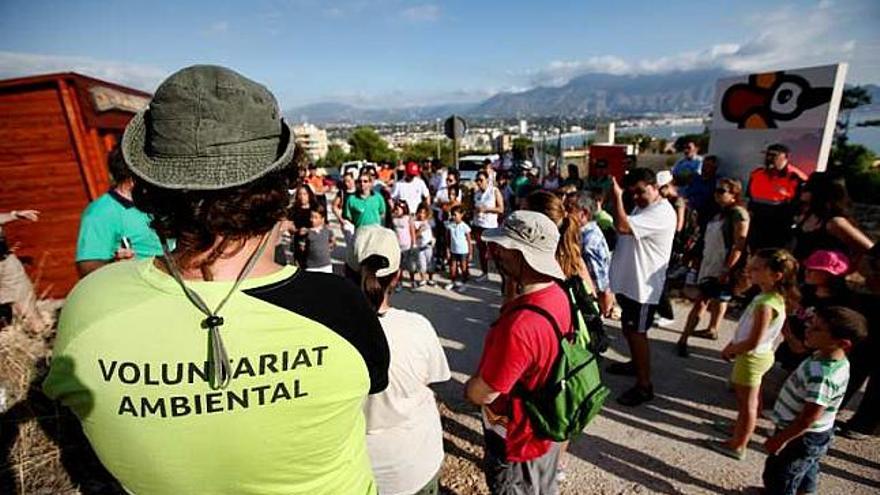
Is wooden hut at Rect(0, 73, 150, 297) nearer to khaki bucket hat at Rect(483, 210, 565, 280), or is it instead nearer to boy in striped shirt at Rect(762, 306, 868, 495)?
khaki bucket hat at Rect(483, 210, 565, 280)

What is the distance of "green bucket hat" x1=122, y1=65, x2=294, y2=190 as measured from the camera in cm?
86

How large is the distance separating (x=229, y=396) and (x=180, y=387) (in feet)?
0.29

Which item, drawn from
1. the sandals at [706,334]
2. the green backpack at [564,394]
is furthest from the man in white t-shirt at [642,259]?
the green backpack at [564,394]

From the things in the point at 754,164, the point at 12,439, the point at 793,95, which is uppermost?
the point at 793,95

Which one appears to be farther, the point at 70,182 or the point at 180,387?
the point at 70,182

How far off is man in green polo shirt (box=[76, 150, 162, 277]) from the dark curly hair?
110 inches

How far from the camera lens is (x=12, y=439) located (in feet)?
8.46

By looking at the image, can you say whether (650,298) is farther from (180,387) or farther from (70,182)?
(70,182)

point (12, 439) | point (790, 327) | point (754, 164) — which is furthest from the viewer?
point (754, 164)

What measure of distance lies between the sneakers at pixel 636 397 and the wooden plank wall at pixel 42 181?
708 cm

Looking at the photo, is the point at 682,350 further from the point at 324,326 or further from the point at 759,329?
the point at 324,326

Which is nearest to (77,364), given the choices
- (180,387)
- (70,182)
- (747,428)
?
(180,387)

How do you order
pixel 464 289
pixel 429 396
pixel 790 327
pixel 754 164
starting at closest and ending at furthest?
pixel 429 396
pixel 790 327
pixel 464 289
pixel 754 164

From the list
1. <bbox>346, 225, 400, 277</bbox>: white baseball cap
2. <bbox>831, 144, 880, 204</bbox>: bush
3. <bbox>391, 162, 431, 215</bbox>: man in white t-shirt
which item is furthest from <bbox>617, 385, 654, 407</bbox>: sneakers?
<bbox>831, 144, 880, 204</bbox>: bush
